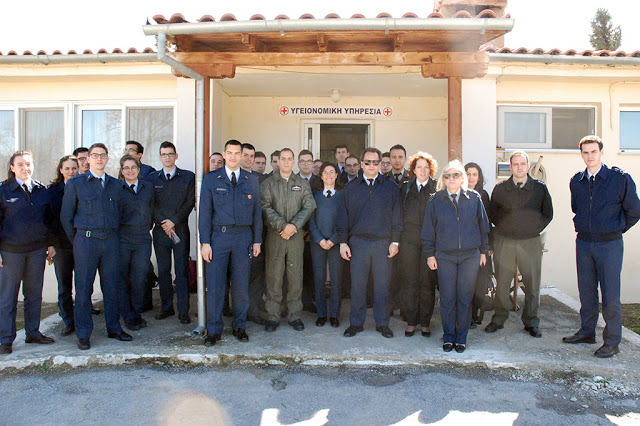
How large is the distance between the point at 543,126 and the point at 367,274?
4562mm

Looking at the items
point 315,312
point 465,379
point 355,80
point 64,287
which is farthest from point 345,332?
point 355,80

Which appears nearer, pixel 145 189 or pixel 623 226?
pixel 623 226

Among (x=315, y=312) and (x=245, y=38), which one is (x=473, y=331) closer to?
(x=315, y=312)

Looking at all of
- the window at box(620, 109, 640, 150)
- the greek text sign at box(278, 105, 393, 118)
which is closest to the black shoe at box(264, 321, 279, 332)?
the greek text sign at box(278, 105, 393, 118)

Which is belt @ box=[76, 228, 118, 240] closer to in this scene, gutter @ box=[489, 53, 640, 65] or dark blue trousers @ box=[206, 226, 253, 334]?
dark blue trousers @ box=[206, 226, 253, 334]

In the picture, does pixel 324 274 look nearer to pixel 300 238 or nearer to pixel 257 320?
pixel 300 238

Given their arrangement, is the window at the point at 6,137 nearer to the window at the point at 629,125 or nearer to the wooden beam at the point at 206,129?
the wooden beam at the point at 206,129

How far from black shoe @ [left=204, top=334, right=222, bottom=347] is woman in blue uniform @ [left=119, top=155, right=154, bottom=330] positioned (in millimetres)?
1041

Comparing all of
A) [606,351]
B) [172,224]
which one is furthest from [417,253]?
[172,224]

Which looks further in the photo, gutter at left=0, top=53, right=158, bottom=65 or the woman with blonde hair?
gutter at left=0, top=53, right=158, bottom=65

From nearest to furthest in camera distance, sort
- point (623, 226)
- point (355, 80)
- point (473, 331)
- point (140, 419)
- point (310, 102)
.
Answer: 1. point (140, 419)
2. point (623, 226)
3. point (473, 331)
4. point (355, 80)
5. point (310, 102)

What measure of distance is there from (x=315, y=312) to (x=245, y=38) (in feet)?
10.5

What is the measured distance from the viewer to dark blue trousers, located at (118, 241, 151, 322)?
523 cm

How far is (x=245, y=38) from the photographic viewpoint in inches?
191
